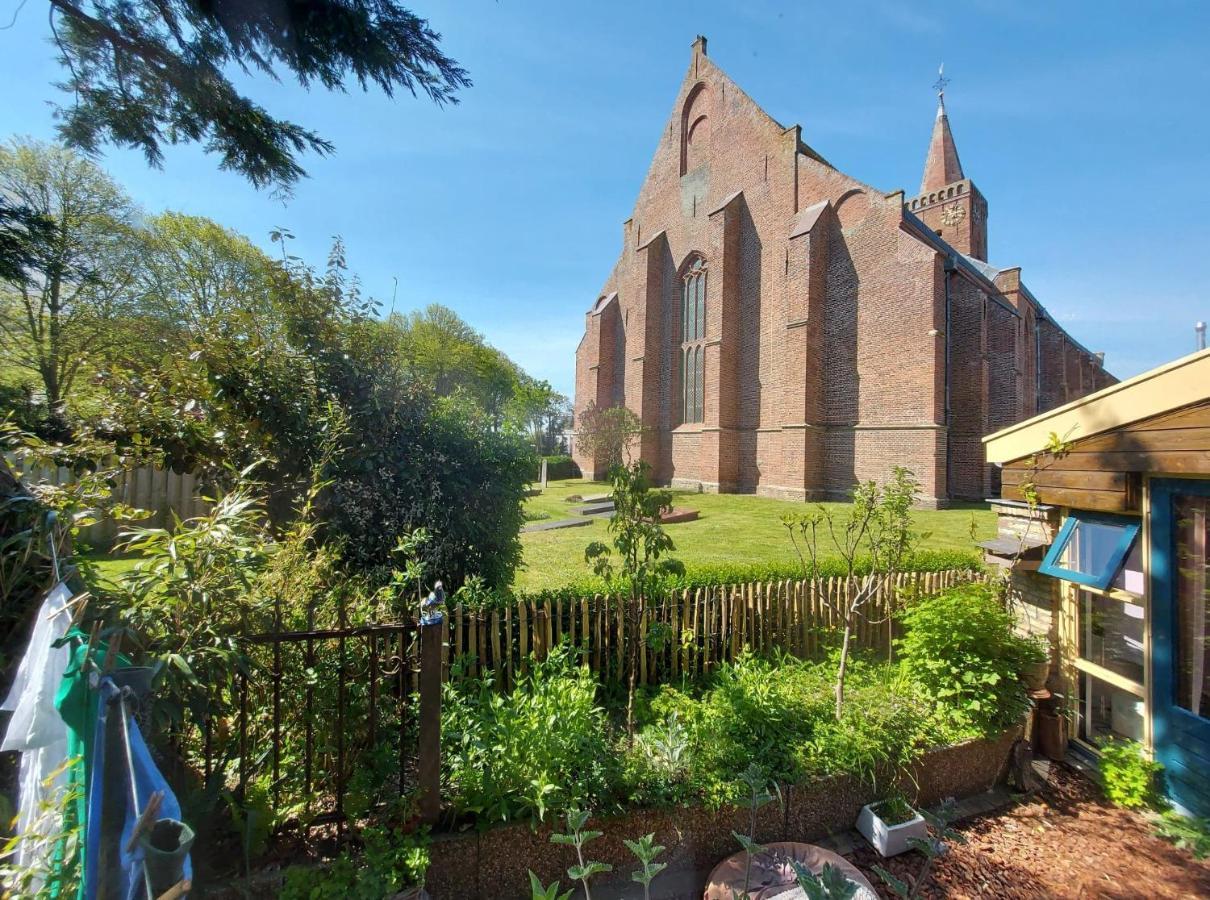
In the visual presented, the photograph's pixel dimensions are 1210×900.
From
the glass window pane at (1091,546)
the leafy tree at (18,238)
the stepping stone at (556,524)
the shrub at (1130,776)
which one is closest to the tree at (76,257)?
the stepping stone at (556,524)

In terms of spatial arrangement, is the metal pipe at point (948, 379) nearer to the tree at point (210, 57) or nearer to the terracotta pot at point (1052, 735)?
the terracotta pot at point (1052, 735)

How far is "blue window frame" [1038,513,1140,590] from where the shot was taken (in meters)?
3.61

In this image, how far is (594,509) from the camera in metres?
15.9

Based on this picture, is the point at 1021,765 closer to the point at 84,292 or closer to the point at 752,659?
the point at 752,659

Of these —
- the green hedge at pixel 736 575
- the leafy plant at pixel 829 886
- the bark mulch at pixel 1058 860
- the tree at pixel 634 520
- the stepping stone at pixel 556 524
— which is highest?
the tree at pixel 634 520

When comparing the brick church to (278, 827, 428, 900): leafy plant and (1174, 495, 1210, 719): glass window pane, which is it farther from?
(278, 827, 428, 900): leafy plant

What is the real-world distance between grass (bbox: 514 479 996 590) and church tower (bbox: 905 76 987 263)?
1927cm

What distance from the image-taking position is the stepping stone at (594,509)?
51.3ft

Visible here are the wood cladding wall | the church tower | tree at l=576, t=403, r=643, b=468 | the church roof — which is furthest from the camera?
the church roof

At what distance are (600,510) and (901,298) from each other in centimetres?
1195

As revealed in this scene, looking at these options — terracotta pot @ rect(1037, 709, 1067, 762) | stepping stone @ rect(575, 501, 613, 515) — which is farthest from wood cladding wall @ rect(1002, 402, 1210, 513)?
stepping stone @ rect(575, 501, 613, 515)

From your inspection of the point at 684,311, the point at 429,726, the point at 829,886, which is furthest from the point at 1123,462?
the point at 684,311

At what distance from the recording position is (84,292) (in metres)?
17.0

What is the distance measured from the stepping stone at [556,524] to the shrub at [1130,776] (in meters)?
10.5
